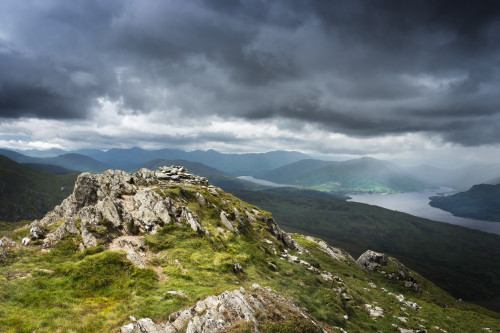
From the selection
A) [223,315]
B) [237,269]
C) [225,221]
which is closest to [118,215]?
[237,269]

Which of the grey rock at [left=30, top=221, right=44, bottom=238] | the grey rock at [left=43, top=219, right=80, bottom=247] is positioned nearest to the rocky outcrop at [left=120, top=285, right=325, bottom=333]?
the grey rock at [left=43, top=219, right=80, bottom=247]

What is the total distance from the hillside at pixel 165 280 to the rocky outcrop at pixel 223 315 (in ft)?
0.26

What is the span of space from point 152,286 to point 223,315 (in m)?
9.52

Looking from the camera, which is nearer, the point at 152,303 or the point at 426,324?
the point at 152,303

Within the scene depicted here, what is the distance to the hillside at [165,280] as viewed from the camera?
56.7ft

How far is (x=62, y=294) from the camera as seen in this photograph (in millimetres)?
19875

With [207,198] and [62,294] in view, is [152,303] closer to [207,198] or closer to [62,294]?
[62,294]

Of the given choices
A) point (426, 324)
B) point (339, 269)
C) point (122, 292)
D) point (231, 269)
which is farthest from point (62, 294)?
point (339, 269)

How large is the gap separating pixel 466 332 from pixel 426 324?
10296 mm

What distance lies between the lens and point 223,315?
57.1 feet

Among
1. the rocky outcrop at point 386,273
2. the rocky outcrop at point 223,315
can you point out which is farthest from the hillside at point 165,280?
the rocky outcrop at point 386,273

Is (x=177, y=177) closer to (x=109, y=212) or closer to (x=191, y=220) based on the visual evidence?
(x=191, y=220)

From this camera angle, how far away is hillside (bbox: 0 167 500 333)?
17.3 meters

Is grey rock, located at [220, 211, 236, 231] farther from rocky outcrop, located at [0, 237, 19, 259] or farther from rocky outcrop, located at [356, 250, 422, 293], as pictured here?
rocky outcrop, located at [356, 250, 422, 293]
